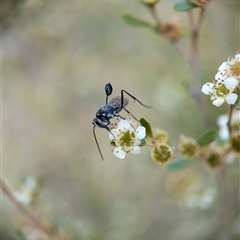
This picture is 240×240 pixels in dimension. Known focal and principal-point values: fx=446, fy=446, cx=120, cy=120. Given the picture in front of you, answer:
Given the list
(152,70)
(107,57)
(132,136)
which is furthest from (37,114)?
(132,136)

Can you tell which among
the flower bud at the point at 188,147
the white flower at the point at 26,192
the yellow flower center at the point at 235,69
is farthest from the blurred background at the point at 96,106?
the yellow flower center at the point at 235,69

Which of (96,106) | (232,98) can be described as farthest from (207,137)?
(96,106)

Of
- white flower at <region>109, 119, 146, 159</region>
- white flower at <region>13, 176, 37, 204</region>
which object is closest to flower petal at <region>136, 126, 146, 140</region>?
white flower at <region>109, 119, 146, 159</region>

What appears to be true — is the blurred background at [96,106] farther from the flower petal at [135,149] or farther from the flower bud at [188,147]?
the flower petal at [135,149]

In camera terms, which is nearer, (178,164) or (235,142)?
(235,142)

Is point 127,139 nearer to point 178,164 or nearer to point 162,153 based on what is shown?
point 162,153

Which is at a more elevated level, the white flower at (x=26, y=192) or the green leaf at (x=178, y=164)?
the white flower at (x=26, y=192)
